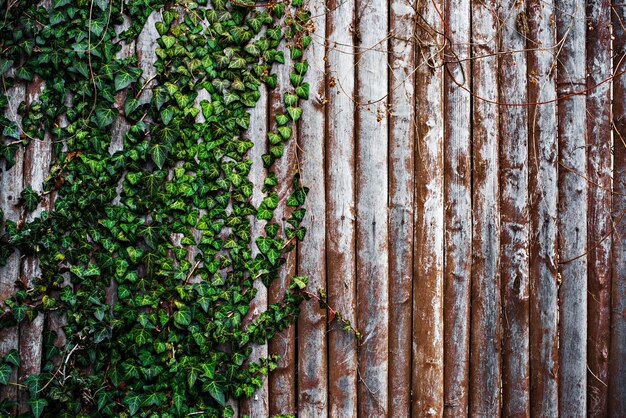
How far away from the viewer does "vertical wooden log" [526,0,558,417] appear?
2.74 m

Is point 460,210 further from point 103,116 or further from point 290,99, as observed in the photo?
point 103,116

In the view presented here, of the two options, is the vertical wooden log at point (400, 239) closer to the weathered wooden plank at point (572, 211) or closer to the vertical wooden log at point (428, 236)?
the vertical wooden log at point (428, 236)

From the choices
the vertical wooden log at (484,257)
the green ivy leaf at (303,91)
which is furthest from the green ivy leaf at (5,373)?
the vertical wooden log at (484,257)

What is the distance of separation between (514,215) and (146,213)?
1.82m

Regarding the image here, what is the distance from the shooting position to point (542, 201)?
275cm

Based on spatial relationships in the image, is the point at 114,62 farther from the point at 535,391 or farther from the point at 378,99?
the point at 535,391

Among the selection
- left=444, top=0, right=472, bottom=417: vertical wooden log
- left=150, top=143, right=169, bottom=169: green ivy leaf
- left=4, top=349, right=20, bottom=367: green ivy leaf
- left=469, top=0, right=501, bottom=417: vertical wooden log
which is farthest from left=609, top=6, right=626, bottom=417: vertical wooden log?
left=4, top=349, right=20, bottom=367: green ivy leaf

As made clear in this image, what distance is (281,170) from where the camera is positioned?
264 cm

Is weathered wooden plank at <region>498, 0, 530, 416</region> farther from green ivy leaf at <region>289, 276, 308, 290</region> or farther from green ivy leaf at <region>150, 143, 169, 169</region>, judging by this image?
green ivy leaf at <region>150, 143, 169, 169</region>

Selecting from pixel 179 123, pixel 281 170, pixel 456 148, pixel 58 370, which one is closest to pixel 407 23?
pixel 456 148

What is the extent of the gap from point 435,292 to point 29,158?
2.05 meters

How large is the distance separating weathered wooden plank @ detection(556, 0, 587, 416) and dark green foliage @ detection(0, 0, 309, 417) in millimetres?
1358

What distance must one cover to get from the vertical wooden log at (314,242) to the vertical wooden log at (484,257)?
77cm

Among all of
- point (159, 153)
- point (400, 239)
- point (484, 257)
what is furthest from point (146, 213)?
point (484, 257)
